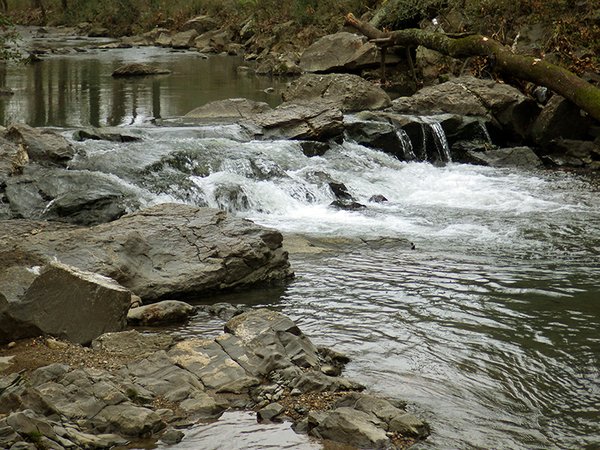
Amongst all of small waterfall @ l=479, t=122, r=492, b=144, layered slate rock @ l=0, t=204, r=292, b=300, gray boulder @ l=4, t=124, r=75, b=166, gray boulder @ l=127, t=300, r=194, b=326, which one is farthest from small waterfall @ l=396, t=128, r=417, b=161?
gray boulder @ l=127, t=300, r=194, b=326

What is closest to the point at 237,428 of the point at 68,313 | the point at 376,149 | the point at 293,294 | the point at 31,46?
the point at 68,313

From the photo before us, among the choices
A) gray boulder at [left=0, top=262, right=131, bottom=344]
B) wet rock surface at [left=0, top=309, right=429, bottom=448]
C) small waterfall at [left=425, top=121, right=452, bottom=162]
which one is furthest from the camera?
small waterfall at [left=425, top=121, right=452, bottom=162]

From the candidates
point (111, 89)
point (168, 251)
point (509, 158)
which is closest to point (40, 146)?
point (168, 251)

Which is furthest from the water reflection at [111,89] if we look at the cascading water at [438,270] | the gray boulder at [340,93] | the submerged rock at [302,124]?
the cascading water at [438,270]

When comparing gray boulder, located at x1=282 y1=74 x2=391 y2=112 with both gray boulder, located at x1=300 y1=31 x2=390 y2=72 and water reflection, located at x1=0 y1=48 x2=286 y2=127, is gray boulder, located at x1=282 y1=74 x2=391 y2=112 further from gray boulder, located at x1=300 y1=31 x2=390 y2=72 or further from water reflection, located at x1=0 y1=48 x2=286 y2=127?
gray boulder, located at x1=300 y1=31 x2=390 y2=72

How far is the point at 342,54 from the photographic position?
24.4 meters

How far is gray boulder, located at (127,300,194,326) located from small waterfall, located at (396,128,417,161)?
32.3 feet

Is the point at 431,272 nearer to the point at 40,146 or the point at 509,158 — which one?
the point at 40,146

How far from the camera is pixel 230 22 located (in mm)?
39688

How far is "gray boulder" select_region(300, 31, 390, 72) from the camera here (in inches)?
944

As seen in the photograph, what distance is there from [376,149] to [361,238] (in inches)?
243

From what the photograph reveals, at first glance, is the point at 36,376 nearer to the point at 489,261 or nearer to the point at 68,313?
the point at 68,313

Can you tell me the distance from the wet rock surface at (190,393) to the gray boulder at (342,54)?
719 inches

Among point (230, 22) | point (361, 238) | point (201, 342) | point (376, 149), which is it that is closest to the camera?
point (201, 342)
